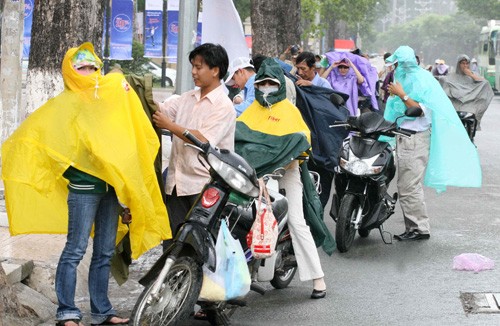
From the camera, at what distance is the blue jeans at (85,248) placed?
22.6 ft

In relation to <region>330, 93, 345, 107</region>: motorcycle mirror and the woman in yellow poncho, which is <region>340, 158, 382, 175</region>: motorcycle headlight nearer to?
<region>330, 93, 345, 107</region>: motorcycle mirror

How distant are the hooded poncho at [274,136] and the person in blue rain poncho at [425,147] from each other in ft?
8.44

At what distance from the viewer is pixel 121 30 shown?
29516 millimetres

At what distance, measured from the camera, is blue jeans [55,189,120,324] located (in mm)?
6891

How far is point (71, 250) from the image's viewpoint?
22.8 ft

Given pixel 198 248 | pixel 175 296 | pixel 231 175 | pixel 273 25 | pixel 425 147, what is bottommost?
pixel 175 296

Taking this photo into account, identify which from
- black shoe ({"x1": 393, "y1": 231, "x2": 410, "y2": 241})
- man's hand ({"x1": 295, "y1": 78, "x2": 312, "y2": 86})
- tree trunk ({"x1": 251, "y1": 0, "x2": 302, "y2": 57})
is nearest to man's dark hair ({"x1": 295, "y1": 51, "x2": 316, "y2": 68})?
man's hand ({"x1": 295, "y1": 78, "x2": 312, "y2": 86})

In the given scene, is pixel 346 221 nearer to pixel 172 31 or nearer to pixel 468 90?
pixel 468 90

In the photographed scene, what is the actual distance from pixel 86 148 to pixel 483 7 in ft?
309

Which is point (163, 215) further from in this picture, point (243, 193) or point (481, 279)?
point (481, 279)

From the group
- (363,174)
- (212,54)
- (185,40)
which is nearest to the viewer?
(212,54)

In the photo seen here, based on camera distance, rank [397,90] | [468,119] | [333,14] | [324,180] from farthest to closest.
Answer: [333,14], [468,119], [324,180], [397,90]

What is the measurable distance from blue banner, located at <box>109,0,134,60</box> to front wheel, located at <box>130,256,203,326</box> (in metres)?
23.2

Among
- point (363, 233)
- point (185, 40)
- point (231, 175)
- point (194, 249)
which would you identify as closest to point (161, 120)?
point (231, 175)
